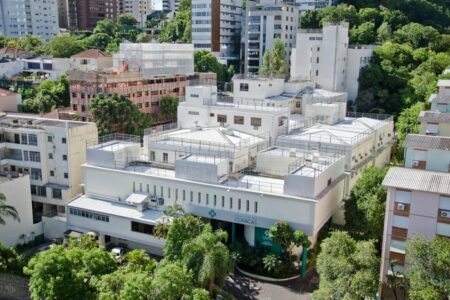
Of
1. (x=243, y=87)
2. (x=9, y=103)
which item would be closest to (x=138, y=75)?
(x=9, y=103)

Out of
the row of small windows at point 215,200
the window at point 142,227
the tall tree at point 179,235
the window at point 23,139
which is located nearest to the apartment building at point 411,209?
the row of small windows at point 215,200

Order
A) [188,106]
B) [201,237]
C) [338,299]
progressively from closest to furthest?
[338,299] < [201,237] < [188,106]

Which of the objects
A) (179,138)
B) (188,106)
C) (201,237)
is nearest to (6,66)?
(188,106)

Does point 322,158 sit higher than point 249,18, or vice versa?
point 249,18

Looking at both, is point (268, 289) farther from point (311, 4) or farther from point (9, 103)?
point (311, 4)

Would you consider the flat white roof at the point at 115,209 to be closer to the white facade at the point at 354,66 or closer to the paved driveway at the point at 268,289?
the paved driveway at the point at 268,289

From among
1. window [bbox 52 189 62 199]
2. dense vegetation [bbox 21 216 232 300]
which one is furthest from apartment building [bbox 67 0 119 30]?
dense vegetation [bbox 21 216 232 300]

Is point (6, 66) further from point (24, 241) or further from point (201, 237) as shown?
point (201, 237)
